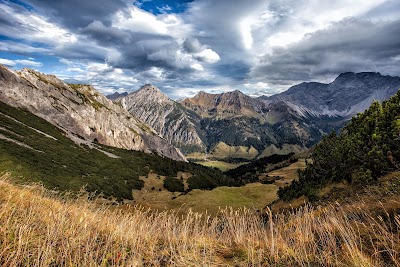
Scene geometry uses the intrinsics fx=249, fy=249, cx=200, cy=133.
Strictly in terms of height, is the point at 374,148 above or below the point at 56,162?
above

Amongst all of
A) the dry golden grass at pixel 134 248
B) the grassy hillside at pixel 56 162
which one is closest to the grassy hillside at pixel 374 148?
the dry golden grass at pixel 134 248

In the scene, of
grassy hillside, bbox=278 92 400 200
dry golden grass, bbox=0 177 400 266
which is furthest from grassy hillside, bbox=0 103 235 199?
grassy hillside, bbox=278 92 400 200

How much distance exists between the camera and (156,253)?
6.19 m

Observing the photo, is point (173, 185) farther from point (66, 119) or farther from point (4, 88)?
point (4, 88)

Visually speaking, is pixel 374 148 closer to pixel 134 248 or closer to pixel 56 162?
pixel 134 248

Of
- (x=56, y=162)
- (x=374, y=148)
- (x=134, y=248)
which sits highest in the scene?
(x=374, y=148)

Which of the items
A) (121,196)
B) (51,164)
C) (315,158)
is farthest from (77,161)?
(315,158)

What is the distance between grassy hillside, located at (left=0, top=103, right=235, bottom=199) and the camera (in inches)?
3263

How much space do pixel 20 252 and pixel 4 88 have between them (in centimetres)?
19805

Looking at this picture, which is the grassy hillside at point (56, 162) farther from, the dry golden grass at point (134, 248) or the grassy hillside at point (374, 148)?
the grassy hillside at point (374, 148)

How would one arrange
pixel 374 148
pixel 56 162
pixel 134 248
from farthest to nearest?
1. pixel 56 162
2. pixel 374 148
3. pixel 134 248

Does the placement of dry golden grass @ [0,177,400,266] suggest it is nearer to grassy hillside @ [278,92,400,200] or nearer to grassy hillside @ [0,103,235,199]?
grassy hillside @ [278,92,400,200]

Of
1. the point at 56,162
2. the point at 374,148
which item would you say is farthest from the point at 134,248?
the point at 56,162

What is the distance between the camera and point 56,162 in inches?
4163
